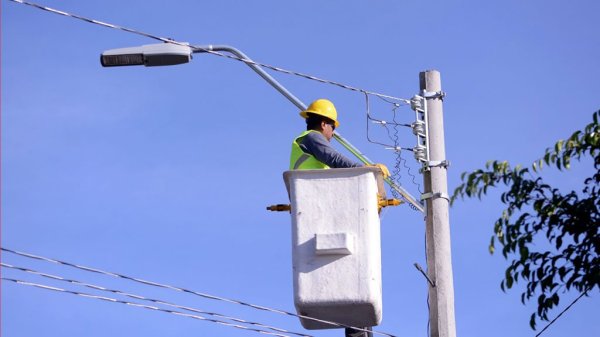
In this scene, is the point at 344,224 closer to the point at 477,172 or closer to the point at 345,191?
the point at 345,191

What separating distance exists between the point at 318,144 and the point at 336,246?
1055mm

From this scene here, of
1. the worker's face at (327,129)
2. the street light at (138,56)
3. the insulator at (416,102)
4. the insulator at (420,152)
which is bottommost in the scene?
the insulator at (420,152)

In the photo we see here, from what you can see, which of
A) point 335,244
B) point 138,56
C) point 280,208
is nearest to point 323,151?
point 280,208

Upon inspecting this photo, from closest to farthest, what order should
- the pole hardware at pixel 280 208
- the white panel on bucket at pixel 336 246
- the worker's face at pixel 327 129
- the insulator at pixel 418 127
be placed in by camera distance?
1. the white panel on bucket at pixel 336 246
2. the pole hardware at pixel 280 208
3. the worker's face at pixel 327 129
4. the insulator at pixel 418 127

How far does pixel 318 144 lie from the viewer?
11711mm

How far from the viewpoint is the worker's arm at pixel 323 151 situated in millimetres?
11453

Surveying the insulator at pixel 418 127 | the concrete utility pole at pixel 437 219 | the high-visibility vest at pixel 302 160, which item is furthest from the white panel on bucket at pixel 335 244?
the insulator at pixel 418 127

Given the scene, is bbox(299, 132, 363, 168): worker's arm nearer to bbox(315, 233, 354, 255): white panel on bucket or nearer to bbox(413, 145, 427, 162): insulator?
bbox(315, 233, 354, 255): white panel on bucket

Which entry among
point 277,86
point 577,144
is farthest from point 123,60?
point 577,144

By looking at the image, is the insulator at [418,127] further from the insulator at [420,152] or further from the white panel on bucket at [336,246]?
the white panel on bucket at [336,246]

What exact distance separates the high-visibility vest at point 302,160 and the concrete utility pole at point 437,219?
3.50 feet

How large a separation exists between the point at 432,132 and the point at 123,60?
2399 millimetres

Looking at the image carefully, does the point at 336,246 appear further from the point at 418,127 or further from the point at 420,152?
the point at 418,127

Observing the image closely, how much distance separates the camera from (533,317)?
11258 mm
